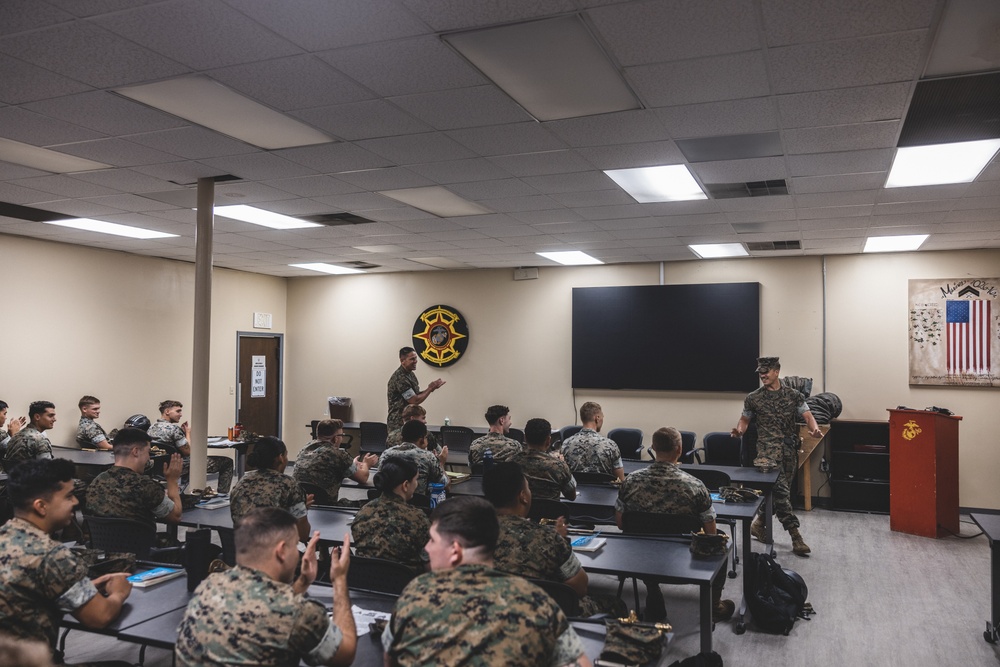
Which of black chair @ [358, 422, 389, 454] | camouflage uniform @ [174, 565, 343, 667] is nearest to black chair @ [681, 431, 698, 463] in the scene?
black chair @ [358, 422, 389, 454]

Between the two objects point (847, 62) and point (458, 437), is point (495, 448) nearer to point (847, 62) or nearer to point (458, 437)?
point (458, 437)

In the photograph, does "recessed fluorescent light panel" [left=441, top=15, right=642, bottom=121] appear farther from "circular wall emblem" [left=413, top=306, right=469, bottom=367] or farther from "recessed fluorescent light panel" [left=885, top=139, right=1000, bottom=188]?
"circular wall emblem" [left=413, top=306, right=469, bottom=367]

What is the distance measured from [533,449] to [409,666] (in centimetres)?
315

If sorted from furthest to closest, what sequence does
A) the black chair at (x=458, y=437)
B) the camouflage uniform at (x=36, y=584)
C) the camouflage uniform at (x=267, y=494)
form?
the black chair at (x=458, y=437) < the camouflage uniform at (x=267, y=494) < the camouflage uniform at (x=36, y=584)

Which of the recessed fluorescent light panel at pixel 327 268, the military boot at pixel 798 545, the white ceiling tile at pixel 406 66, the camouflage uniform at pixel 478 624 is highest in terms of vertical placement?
the white ceiling tile at pixel 406 66

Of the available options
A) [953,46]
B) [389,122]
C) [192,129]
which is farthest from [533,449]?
[953,46]

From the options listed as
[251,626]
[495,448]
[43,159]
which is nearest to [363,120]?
[43,159]

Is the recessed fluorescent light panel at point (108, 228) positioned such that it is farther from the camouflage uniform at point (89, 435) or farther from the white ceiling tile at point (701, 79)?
the white ceiling tile at point (701, 79)

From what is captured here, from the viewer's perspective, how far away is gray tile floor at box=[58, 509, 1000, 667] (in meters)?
4.33

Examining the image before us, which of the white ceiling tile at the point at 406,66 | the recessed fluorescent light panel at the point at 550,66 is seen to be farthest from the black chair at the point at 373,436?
the white ceiling tile at the point at 406,66

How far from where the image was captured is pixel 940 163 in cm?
495

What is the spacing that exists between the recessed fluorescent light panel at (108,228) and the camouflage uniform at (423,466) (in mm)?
4208

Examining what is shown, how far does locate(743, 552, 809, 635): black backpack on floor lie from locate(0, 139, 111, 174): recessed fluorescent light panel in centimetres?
531

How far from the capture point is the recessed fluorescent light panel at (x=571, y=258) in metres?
9.19
